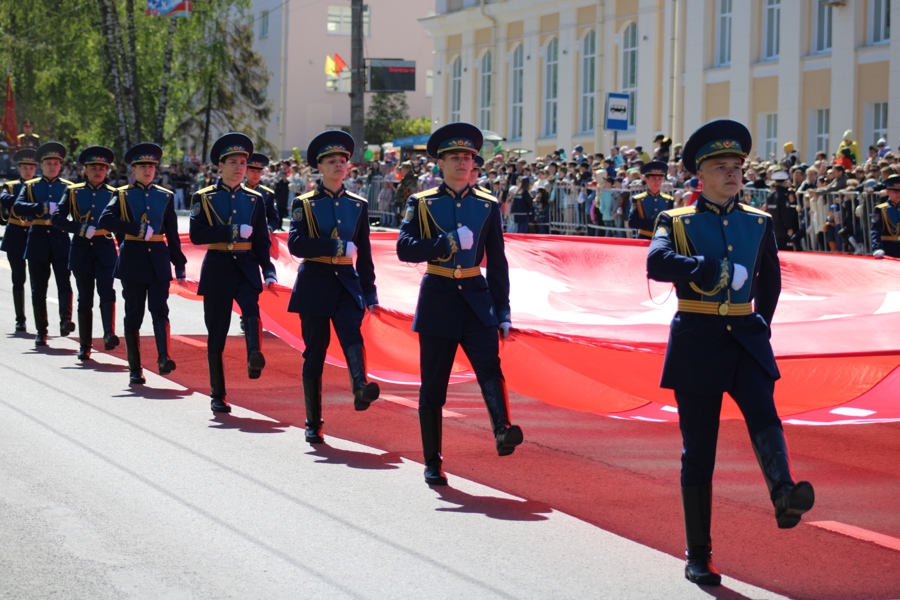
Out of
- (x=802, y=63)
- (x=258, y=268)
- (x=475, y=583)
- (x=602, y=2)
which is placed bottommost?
(x=475, y=583)

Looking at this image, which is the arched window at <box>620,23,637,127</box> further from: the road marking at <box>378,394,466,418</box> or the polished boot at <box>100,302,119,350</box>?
the road marking at <box>378,394,466,418</box>

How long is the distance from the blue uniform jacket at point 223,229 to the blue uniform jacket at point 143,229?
3.85ft

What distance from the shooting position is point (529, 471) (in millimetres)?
7500

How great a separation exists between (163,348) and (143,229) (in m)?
0.97

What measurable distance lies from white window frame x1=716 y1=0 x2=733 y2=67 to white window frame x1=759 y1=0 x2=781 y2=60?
1.15m

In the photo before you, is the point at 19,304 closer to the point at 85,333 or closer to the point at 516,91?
the point at 85,333

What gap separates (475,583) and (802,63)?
26123 mm

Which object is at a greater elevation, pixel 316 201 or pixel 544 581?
pixel 316 201

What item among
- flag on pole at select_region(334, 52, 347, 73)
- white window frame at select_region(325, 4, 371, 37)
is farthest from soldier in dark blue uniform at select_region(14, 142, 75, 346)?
white window frame at select_region(325, 4, 371, 37)

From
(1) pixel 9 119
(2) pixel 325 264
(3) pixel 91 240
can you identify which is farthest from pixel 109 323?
(1) pixel 9 119

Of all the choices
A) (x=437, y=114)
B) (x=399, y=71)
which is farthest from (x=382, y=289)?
(x=399, y=71)

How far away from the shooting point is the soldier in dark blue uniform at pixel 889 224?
14938mm

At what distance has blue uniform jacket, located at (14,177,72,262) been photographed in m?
13.6

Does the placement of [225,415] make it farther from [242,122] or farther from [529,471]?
[242,122]
